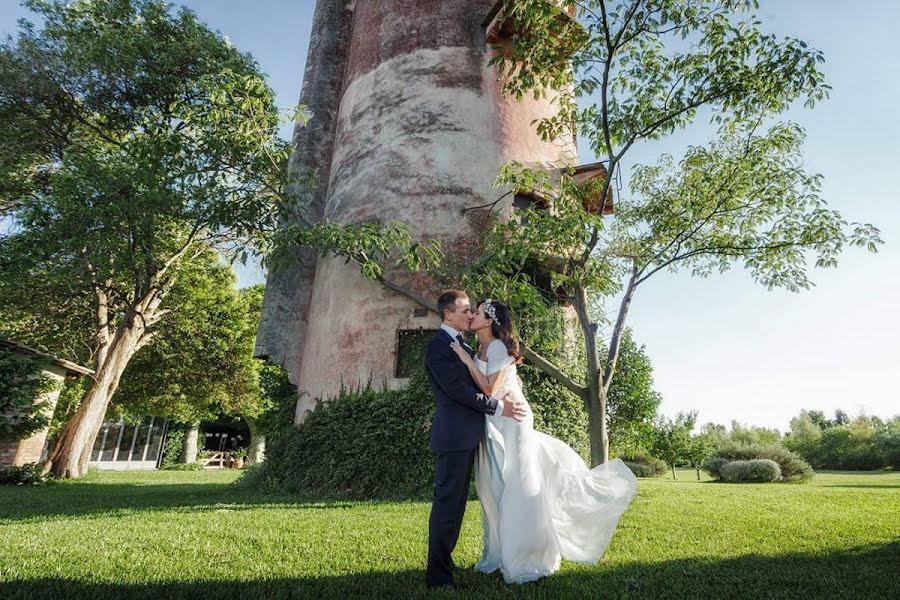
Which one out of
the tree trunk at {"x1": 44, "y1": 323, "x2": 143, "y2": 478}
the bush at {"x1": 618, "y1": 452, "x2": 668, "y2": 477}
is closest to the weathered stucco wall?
the tree trunk at {"x1": 44, "y1": 323, "x2": 143, "y2": 478}

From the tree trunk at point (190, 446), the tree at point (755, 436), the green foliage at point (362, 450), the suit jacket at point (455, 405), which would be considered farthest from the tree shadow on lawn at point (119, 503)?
the tree at point (755, 436)

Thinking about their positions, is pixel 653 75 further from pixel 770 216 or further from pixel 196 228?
pixel 196 228

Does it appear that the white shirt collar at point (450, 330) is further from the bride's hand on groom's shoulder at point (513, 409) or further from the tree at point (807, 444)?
the tree at point (807, 444)

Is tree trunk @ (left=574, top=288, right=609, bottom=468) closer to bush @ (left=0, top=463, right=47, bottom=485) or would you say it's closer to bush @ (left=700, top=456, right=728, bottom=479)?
bush @ (left=0, top=463, right=47, bottom=485)

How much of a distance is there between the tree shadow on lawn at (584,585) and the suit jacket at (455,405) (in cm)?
102

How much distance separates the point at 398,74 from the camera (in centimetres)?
1464

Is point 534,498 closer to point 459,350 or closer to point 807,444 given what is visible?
point 459,350

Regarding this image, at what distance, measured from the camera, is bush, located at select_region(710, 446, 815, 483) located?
2325 centimetres

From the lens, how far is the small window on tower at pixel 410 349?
12.1 meters

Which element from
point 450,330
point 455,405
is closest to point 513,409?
point 455,405

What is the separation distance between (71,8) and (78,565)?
19740 mm

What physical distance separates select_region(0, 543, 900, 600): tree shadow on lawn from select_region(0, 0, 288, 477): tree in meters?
9.05

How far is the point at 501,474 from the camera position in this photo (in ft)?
13.6

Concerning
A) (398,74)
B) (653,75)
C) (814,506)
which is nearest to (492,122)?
(398,74)
